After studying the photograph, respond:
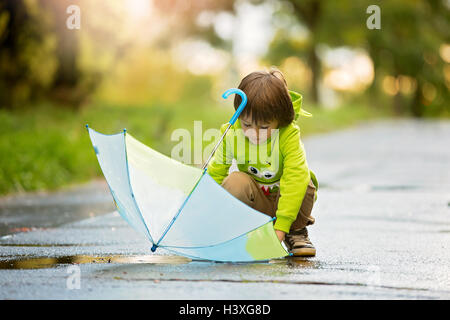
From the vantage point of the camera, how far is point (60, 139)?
12.4 m

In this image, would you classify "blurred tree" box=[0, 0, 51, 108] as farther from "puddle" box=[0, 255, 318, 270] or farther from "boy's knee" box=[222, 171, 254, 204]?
"boy's knee" box=[222, 171, 254, 204]

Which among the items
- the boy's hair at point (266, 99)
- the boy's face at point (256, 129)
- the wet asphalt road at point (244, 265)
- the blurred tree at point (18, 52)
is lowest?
the wet asphalt road at point (244, 265)

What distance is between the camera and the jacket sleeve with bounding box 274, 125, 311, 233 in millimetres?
4934

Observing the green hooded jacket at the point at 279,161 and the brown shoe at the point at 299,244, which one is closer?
the green hooded jacket at the point at 279,161

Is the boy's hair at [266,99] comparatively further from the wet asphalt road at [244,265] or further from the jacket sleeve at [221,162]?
the wet asphalt road at [244,265]

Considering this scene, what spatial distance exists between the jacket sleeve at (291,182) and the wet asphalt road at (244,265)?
27 centimetres

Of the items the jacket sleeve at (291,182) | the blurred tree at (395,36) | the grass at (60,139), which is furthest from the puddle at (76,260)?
the blurred tree at (395,36)

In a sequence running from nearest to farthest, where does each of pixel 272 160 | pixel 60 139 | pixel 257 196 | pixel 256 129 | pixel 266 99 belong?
pixel 266 99
pixel 256 129
pixel 272 160
pixel 257 196
pixel 60 139

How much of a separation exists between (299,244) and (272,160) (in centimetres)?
58

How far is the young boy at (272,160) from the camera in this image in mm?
4789

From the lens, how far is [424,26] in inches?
1772

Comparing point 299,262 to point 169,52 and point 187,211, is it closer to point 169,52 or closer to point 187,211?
point 187,211

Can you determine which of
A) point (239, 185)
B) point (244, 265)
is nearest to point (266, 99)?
point (239, 185)
